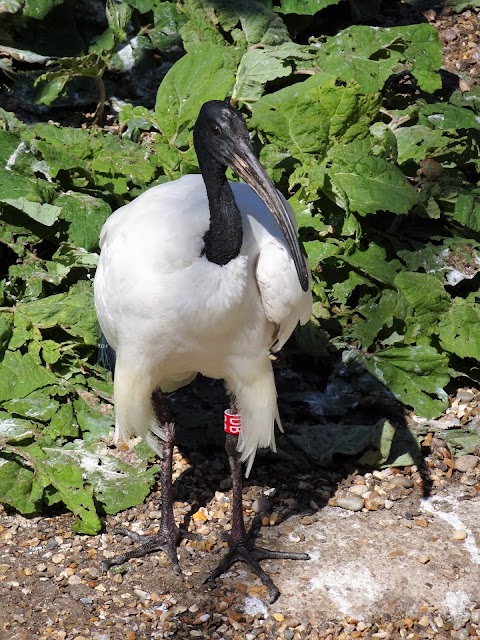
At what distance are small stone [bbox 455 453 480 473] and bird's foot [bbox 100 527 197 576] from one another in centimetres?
138

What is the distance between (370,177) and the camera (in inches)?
214

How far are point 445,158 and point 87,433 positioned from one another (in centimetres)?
269

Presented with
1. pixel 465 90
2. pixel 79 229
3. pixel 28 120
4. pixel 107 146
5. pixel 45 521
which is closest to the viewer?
pixel 45 521

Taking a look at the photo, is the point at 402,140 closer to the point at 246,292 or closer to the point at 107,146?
the point at 107,146

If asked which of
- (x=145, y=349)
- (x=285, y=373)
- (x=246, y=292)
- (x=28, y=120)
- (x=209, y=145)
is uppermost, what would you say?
(x=209, y=145)

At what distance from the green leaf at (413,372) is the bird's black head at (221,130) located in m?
1.88

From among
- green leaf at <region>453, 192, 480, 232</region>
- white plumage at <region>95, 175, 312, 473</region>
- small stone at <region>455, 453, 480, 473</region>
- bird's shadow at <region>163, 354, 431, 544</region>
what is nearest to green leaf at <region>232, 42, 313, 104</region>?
green leaf at <region>453, 192, 480, 232</region>

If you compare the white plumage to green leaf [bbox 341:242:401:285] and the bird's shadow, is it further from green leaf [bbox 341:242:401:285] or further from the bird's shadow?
green leaf [bbox 341:242:401:285]

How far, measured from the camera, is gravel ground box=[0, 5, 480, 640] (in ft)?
12.6

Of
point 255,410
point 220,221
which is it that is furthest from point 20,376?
point 220,221

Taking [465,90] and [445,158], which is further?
[465,90]

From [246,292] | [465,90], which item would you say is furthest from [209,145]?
[465,90]

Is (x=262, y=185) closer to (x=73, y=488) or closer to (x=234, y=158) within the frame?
(x=234, y=158)

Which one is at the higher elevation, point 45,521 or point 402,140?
point 402,140
